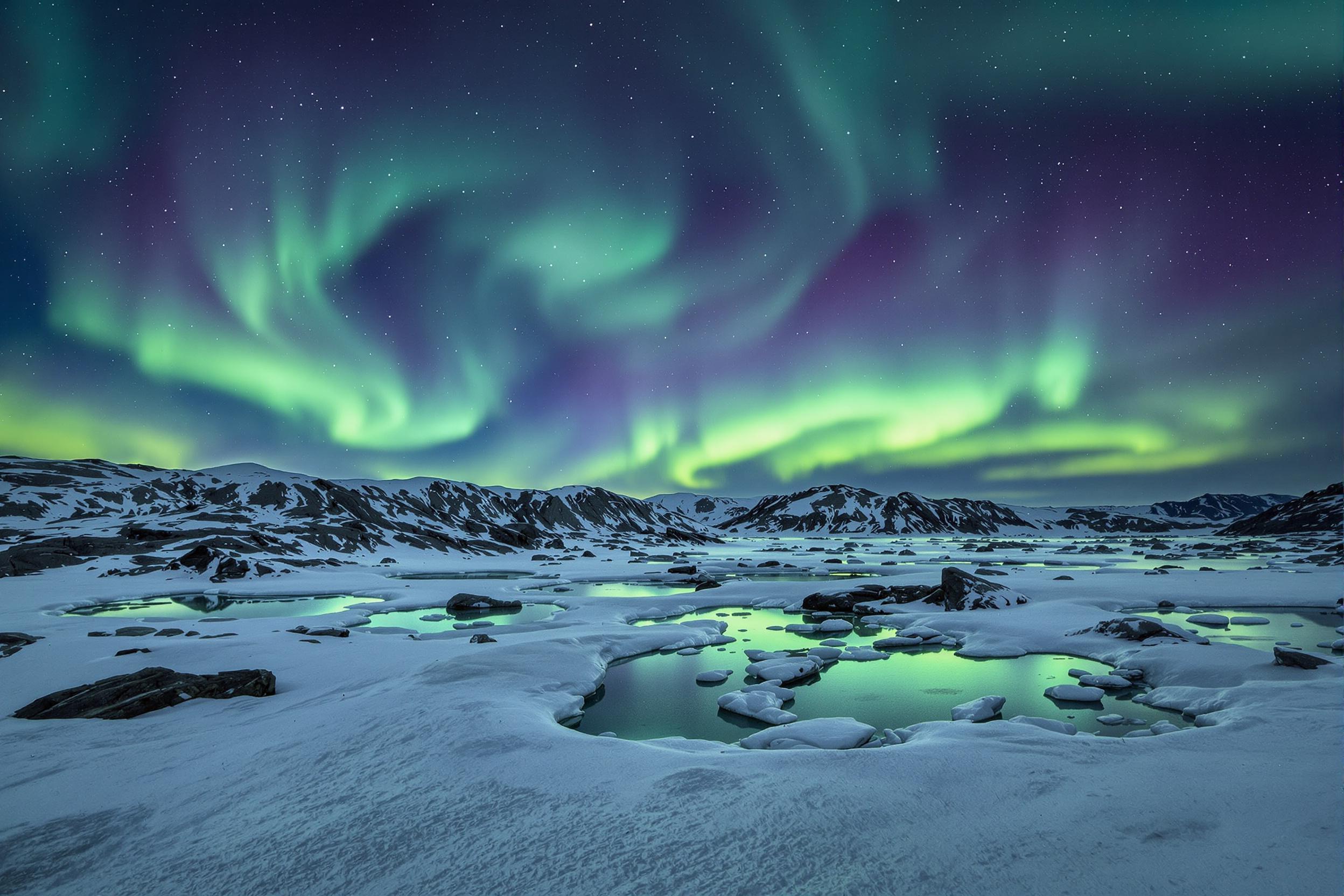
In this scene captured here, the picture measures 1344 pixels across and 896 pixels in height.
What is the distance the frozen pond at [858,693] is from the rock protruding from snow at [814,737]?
192 cm

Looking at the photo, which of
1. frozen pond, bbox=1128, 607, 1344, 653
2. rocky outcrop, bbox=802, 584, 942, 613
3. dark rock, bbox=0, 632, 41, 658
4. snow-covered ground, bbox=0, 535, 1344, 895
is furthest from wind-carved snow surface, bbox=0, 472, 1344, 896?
rocky outcrop, bbox=802, 584, 942, 613

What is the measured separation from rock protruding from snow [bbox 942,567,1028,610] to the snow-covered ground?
1822 cm

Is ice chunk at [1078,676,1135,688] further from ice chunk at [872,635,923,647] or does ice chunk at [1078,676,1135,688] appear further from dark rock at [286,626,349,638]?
dark rock at [286,626,349,638]

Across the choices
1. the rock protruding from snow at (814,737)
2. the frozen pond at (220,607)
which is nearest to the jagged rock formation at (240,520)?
the frozen pond at (220,607)

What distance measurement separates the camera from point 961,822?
7160mm

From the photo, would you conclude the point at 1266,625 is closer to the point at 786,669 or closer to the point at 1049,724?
the point at 1049,724

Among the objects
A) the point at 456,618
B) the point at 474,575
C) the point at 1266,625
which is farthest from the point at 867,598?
the point at 474,575

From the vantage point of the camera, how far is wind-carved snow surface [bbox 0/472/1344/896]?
6.39 metres

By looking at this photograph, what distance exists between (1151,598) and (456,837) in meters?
47.8

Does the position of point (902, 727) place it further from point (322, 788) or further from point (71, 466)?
point (71, 466)

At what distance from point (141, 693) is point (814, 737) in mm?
16865

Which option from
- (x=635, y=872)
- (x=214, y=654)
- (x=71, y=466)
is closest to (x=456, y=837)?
(x=635, y=872)

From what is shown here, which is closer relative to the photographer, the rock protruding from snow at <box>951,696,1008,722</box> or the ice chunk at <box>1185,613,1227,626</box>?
the rock protruding from snow at <box>951,696,1008,722</box>

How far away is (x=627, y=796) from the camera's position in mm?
8305
